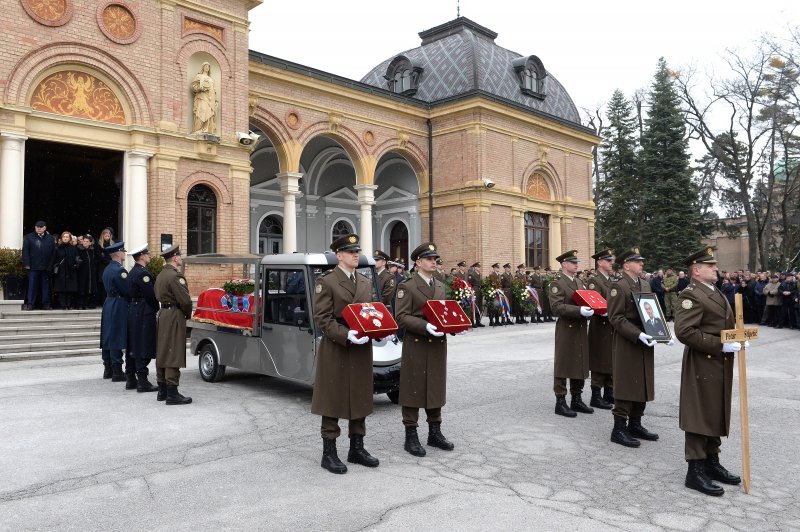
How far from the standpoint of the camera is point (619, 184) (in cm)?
3703

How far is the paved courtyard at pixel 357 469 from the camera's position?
13.4 ft

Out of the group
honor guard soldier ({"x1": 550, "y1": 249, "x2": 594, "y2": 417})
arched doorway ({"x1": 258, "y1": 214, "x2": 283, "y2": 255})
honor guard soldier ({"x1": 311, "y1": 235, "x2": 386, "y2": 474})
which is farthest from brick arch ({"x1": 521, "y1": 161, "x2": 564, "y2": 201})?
honor guard soldier ({"x1": 311, "y1": 235, "x2": 386, "y2": 474})

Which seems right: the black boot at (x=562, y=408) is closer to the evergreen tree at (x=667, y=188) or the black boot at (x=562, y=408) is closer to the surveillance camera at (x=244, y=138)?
the surveillance camera at (x=244, y=138)

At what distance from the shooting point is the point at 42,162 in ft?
59.5

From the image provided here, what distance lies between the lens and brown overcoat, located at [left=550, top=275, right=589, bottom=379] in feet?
23.6

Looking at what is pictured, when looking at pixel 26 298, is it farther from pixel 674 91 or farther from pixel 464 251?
pixel 674 91

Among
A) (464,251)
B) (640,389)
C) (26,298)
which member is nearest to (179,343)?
(640,389)

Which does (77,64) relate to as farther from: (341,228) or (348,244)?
(341,228)

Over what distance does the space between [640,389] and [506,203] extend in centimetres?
1996

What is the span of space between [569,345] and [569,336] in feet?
0.37

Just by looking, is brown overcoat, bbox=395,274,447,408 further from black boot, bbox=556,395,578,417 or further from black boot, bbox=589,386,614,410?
black boot, bbox=589,386,614,410

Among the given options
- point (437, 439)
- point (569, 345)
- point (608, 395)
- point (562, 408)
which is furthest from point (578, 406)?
point (437, 439)

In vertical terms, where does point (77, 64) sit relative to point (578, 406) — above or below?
above

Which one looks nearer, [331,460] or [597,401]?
[331,460]
